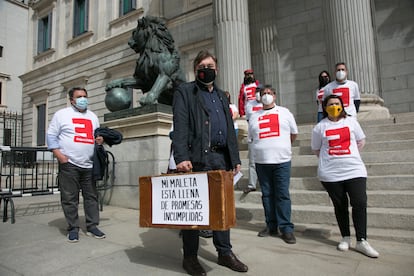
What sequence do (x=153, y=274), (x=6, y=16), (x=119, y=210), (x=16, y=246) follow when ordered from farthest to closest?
(x=6, y=16)
(x=119, y=210)
(x=16, y=246)
(x=153, y=274)

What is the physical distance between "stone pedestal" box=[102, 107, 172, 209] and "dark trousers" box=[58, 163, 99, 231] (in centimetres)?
190

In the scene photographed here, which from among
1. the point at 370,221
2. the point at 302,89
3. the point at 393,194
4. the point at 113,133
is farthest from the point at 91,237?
the point at 302,89

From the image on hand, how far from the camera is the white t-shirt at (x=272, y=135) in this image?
13.1ft

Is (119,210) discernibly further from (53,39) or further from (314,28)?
(53,39)

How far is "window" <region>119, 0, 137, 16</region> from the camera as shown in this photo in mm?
17959

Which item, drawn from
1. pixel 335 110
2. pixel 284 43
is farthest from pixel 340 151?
pixel 284 43

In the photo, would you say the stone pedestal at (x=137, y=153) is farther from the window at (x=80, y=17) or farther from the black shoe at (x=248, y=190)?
the window at (x=80, y=17)

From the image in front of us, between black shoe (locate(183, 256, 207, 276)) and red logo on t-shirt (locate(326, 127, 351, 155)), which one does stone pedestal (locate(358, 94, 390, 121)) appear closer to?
red logo on t-shirt (locate(326, 127, 351, 155))

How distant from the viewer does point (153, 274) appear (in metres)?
2.76

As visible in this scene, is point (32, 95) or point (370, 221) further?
point (32, 95)

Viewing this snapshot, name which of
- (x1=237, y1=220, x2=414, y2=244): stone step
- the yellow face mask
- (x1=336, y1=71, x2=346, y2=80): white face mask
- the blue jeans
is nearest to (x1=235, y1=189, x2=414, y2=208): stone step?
(x1=237, y1=220, x2=414, y2=244): stone step

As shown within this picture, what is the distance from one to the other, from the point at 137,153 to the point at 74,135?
2.40 metres

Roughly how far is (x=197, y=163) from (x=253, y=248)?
4.44 feet

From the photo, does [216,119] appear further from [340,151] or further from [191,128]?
[340,151]
